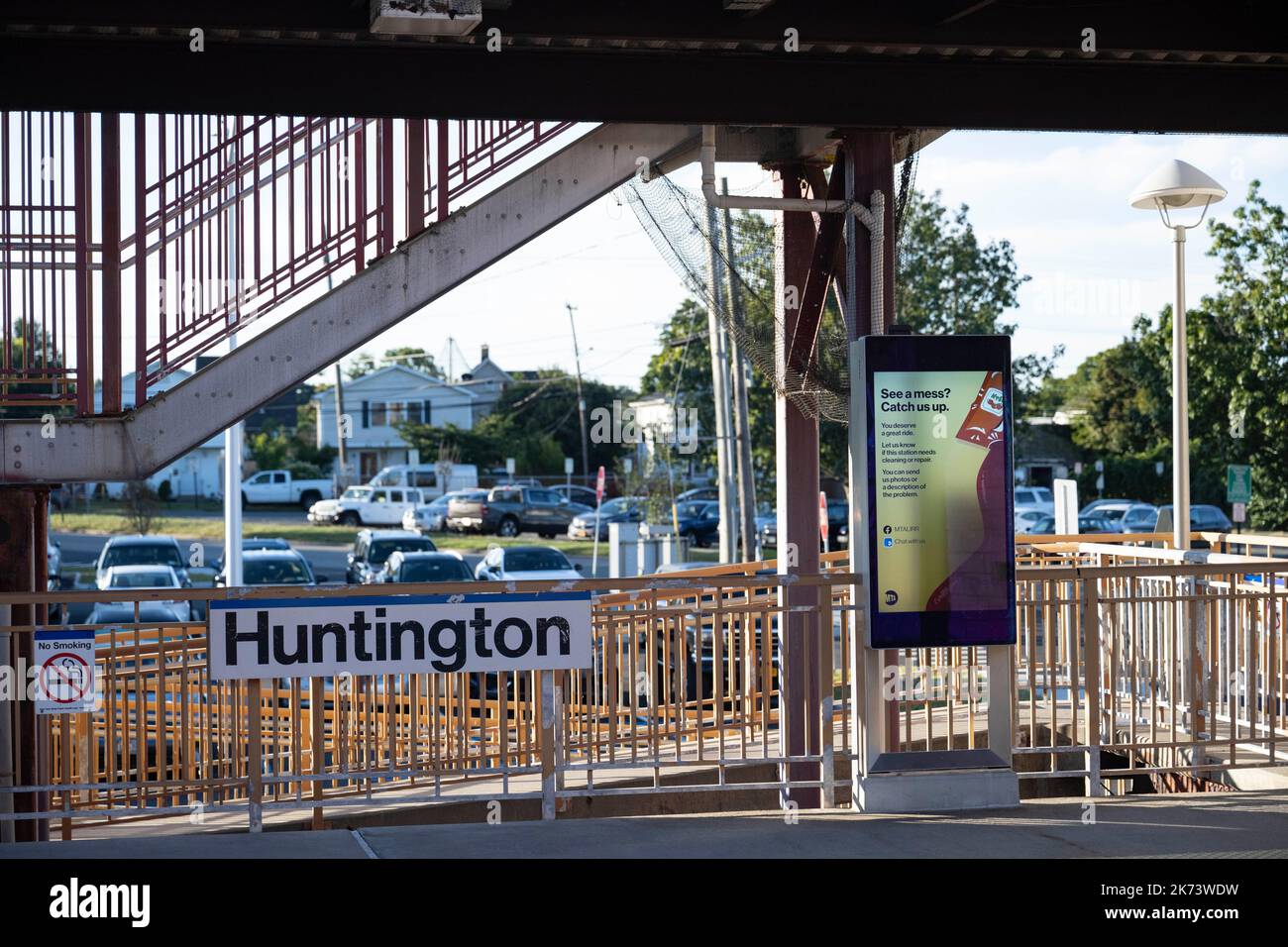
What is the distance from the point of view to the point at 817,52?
324 inches

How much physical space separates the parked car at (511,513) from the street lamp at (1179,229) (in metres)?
40.8

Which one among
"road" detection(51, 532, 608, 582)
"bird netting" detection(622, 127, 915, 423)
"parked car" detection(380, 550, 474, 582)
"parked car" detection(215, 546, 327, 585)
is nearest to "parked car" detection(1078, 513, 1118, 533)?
"road" detection(51, 532, 608, 582)

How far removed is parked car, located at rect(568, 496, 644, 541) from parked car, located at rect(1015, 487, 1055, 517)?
47.4ft

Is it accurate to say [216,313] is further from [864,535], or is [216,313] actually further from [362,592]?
[864,535]

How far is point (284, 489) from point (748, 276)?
61022 millimetres

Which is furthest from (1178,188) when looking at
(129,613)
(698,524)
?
(698,524)

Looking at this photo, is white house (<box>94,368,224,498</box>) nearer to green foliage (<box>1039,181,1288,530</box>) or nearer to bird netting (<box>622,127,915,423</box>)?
green foliage (<box>1039,181,1288,530</box>)

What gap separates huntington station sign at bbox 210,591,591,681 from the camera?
7.80m

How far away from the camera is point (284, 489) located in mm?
69125

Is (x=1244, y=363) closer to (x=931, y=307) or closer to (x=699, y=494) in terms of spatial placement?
(x=931, y=307)

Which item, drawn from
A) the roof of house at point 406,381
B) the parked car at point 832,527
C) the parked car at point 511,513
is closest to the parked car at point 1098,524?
the parked car at point 832,527

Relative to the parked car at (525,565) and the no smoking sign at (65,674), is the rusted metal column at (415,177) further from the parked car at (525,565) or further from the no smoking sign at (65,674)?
the parked car at (525,565)

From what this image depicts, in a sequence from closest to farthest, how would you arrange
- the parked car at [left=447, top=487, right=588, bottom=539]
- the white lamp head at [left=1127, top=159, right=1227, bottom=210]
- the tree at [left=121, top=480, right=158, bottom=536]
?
the white lamp head at [left=1127, top=159, right=1227, bottom=210], the tree at [left=121, top=480, right=158, bottom=536], the parked car at [left=447, top=487, right=588, bottom=539]
